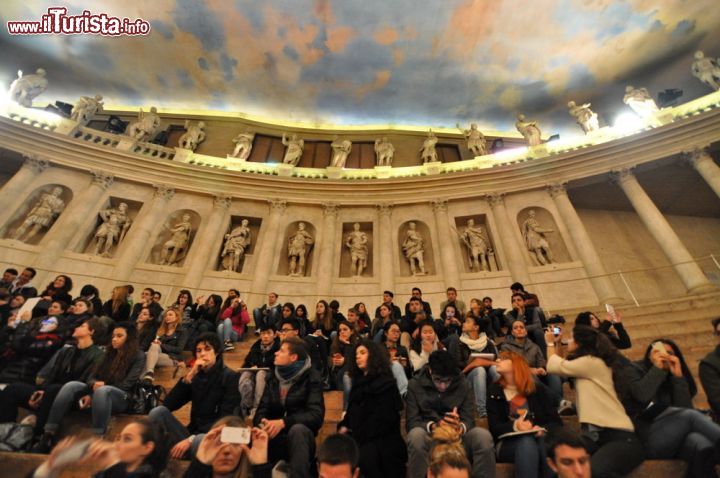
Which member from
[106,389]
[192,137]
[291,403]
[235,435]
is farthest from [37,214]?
[235,435]

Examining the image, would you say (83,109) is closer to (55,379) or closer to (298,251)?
(298,251)

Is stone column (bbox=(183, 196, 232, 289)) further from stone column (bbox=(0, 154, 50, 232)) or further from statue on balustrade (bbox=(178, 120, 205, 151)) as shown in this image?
stone column (bbox=(0, 154, 50, 232))

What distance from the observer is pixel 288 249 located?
45.6 feet

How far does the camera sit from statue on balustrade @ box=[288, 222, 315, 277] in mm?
13344

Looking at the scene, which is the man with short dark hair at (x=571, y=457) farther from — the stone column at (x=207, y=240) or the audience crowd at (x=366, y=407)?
the stone column at (x=207, y=240)

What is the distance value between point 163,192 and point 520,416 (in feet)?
48.8

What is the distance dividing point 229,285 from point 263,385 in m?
9.88

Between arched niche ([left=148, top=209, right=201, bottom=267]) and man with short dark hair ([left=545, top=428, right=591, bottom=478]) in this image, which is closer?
man with short dark hair ([left=545, top=428, right=591, bottom=478])

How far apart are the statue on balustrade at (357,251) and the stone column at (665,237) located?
1026cm

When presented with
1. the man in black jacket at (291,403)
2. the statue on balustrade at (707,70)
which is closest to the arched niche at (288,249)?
the man in black jacket at (291,403)

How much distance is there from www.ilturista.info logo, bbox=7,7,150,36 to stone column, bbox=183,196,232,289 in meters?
10.1

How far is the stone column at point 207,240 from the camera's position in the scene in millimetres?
12234

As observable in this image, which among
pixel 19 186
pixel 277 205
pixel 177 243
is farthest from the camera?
pixel 277 205

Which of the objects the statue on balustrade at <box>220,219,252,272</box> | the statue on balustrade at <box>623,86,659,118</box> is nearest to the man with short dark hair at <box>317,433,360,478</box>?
the statue on balustrade at <box>220,219,252,272</box>
